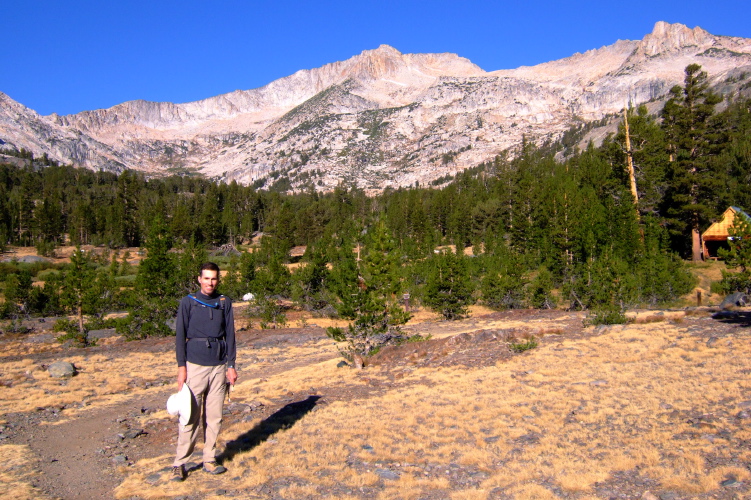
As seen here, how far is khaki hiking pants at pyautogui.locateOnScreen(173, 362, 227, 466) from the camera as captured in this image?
619cm

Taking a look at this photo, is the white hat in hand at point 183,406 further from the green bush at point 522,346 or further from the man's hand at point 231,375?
the green bush at point 522,346

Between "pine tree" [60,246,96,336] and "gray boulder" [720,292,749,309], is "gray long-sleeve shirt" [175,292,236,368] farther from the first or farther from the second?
"pine tree" [60,246,96,336]

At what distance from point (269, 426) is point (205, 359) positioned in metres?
3.22

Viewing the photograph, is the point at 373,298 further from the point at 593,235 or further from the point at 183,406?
the point at 593,235

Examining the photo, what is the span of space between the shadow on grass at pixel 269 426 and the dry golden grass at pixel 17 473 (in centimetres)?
238

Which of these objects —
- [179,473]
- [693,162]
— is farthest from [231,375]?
[693,162]

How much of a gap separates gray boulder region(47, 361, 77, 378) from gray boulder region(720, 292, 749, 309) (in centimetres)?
2506

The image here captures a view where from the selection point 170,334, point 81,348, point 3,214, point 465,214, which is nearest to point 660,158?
point 170,334

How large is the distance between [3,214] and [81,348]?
94.9 meters

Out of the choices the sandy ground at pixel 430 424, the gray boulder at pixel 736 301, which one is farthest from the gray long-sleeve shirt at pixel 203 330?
the gray boulder at pixel 736 301

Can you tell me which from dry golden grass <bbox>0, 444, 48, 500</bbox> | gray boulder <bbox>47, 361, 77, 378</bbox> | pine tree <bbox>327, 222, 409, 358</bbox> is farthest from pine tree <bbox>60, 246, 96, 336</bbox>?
dry golden grass <bbox>0, 444, 48, 500</bbox>

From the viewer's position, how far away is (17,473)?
22.2 feet

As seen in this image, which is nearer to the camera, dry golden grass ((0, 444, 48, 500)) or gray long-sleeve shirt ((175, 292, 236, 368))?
dry golden grass ((0, 444, 48, 500))

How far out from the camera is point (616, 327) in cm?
1591
